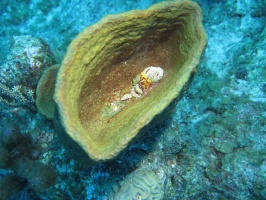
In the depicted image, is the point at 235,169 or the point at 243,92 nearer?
the point at 235,169

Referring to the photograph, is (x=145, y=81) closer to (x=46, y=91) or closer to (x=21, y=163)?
(x=46, y=91)

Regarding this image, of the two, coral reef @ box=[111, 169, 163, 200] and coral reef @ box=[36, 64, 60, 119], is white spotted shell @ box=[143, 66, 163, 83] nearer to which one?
coral reef @ box=[111, 169, 163, 200]

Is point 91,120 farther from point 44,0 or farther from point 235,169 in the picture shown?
point 44,0

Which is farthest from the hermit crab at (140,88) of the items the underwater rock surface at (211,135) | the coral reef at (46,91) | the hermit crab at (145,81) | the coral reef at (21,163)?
the coral reef at (21,163)

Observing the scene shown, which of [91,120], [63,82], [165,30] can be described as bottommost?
[91,120]

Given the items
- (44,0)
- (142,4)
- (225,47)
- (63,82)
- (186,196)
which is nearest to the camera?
(63,82)

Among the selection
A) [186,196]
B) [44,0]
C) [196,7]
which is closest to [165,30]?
[196,7]
